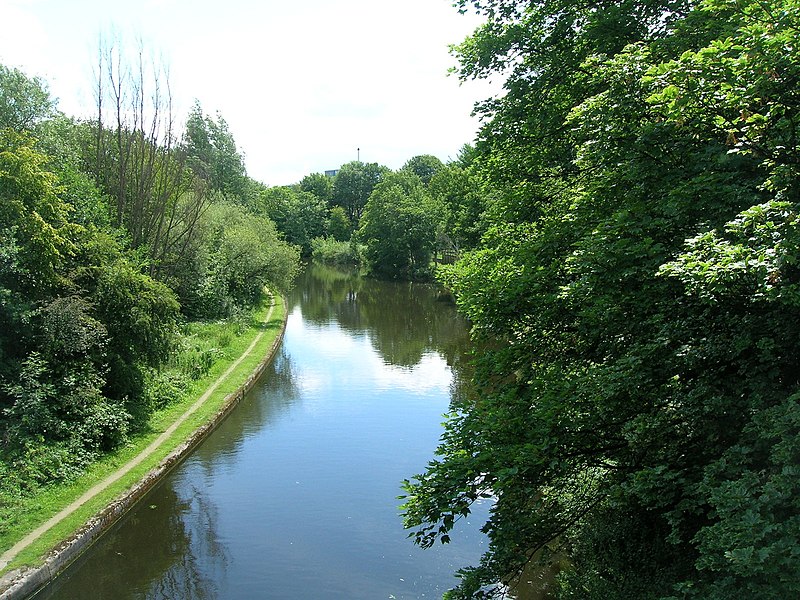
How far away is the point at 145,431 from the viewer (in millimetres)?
18562

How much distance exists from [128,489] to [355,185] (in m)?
99.1

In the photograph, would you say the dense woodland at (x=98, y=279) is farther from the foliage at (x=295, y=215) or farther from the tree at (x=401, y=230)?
the foliage at (x=295, y=215)

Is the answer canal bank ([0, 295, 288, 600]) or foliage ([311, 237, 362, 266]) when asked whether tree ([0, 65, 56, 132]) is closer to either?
canal bank ([0, 295, 288, 600])

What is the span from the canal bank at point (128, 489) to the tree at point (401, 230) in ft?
133

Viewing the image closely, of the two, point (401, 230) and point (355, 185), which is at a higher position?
point (355, 185)

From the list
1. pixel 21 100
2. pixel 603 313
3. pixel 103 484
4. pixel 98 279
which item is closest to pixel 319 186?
pixel 21 100

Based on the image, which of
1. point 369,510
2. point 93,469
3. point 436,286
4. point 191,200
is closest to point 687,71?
point 369,510

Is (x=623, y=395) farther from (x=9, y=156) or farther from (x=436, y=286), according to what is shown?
(x=436, y=286)

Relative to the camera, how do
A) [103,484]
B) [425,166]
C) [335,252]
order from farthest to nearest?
1. [425,166]
2. [335,252]
3. [103,484]

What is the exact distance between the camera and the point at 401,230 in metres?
67.9

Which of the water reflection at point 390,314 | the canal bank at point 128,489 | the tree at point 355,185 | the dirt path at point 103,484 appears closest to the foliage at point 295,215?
the tree at point 355,185

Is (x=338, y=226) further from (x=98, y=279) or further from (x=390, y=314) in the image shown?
(x=98, y=279)

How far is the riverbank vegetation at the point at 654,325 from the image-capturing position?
19.5 feet

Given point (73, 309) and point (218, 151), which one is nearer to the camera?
point (73, 309)
